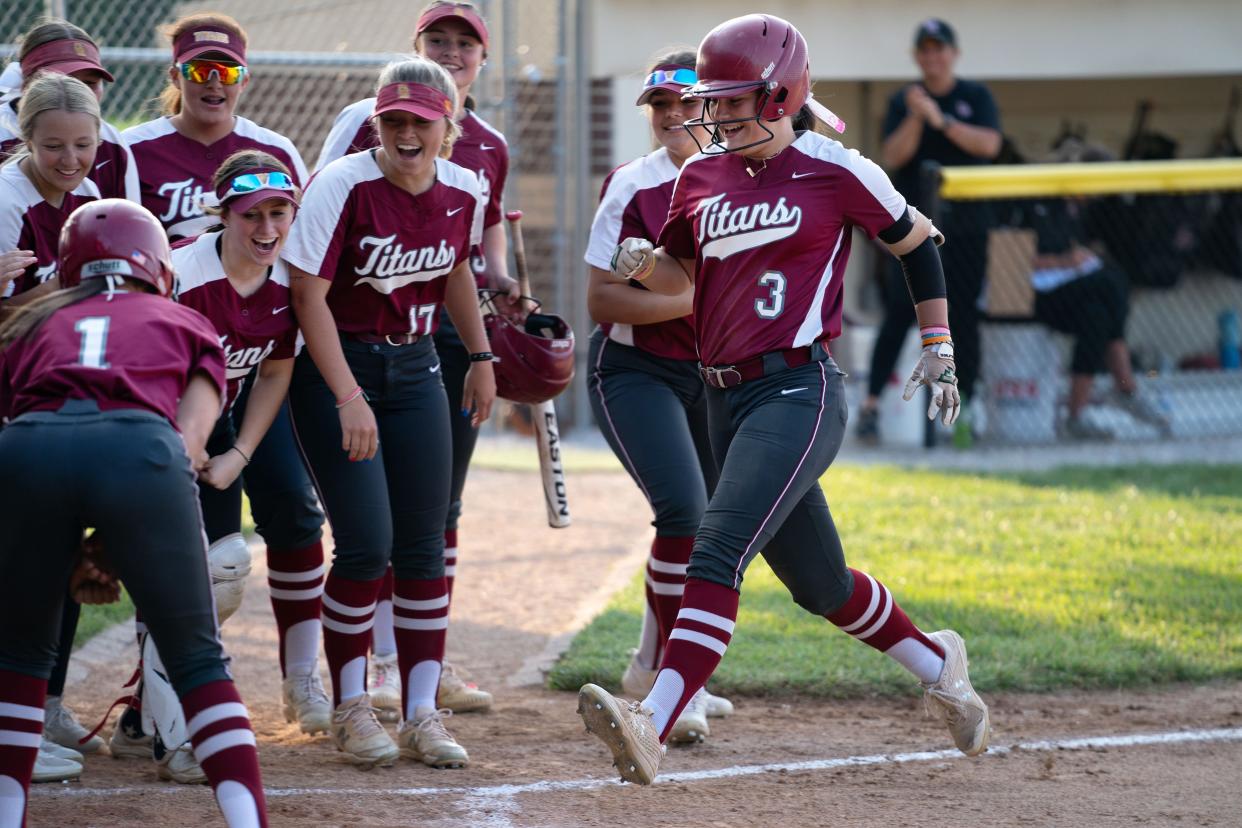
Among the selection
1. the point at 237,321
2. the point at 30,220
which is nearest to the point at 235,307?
the point at 237,321

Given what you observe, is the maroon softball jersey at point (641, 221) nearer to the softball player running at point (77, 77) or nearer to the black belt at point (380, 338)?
the black belt at point (380, 338)

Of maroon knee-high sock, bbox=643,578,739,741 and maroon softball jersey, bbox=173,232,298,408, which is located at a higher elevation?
maroon softball jersey, bbox=173,232,298,408

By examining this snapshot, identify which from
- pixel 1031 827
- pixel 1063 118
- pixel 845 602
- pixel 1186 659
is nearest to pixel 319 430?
pixel 845 602

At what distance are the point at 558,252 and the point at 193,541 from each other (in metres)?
7.92

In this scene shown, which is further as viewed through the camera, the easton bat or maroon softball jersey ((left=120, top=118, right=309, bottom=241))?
the easton bat

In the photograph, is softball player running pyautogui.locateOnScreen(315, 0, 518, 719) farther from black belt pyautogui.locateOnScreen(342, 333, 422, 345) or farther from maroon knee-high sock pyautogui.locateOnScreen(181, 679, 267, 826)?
maroon knee-high sock pyautogui.locateOnScreen(181, 679, 267, 826)

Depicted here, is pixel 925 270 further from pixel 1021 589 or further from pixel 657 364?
pixel 1021 589

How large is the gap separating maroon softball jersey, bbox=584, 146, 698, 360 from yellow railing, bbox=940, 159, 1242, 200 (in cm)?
524

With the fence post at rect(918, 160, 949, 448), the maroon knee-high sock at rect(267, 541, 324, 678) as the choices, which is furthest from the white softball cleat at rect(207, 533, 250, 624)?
the fence post at rect(918, 160, 949, 448)

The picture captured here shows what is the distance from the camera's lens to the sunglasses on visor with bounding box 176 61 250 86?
184 inches

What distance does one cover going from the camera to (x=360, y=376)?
4508 millimetres

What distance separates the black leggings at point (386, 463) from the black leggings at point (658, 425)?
0.61m

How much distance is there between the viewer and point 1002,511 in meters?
8.34

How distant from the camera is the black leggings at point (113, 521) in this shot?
3119 millimetres
